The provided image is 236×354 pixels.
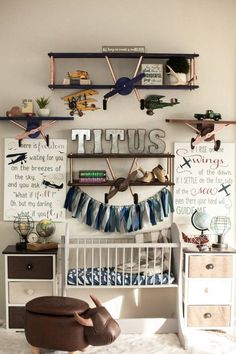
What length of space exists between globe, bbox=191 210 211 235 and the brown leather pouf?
1069 mm

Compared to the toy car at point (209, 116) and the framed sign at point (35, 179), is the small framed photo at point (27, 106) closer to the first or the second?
the framed sign at point (35, 179)


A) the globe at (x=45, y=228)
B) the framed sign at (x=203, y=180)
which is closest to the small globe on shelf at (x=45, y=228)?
the globe at (x=45, y=228)

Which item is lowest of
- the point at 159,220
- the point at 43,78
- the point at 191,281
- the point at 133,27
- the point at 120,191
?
the point at 191,281

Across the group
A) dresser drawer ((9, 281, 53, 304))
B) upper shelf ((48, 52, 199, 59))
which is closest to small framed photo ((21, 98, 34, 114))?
upper shelf ((48, 52, 199, 59))

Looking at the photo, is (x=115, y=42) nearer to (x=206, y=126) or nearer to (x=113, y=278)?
(x=206, y=126)

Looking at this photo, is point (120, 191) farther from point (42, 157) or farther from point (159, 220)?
point (42, 157)

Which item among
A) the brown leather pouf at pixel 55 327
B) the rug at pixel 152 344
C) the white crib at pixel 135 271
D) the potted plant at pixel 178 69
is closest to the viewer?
the brown leather pouf at pixel 55 327

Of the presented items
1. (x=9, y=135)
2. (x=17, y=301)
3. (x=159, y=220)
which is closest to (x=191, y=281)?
(x=159, y=220)

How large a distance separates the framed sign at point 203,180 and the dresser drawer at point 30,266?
1.01m

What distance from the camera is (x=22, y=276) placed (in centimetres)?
328

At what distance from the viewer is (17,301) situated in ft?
10.8

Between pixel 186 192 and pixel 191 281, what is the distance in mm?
671

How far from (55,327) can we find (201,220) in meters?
1.30

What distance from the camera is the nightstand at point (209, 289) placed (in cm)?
328
